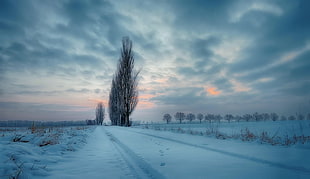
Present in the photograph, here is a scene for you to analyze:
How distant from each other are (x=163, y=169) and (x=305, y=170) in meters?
1.44

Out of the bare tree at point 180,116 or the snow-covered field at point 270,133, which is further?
the bare tree at point 180,116

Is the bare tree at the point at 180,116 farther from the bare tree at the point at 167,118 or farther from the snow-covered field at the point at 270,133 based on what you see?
the snow-covered field at the point at 270,133

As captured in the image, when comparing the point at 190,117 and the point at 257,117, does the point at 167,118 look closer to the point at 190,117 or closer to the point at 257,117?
the point at 190,117

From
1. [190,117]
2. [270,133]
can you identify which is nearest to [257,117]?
[190,117]

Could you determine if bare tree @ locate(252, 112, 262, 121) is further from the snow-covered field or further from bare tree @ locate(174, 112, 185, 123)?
the snow-covered field

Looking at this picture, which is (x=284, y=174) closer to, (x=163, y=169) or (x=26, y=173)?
(x=163, y=169)

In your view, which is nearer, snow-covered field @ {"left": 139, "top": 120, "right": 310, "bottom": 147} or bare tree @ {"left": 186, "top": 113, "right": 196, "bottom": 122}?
snow-covered field @ {"left": 139, "top": 120, "right": 310, "bottom": 147}

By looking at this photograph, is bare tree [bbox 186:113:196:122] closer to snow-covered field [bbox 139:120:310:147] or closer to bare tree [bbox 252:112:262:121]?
bare tree [bbox 252:112:262:121]

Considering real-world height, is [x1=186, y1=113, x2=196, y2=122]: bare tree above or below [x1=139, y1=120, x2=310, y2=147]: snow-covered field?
below

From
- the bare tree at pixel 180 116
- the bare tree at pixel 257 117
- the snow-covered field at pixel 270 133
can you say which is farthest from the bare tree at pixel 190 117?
the snow-covered field at pixel 270 133

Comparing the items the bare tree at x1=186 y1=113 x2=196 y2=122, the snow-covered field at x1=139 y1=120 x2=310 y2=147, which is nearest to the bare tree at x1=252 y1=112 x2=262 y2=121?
the bare tree at x1=186 y1=113 x2=196 y2=122

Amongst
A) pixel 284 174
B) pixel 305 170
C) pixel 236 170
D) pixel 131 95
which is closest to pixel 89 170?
pixel 236 170

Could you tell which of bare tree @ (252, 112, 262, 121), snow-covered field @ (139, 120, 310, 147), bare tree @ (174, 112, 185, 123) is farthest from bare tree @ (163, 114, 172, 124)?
snow-covered field @ (139, 120, 310, 147)

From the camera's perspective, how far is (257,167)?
1.74 m
